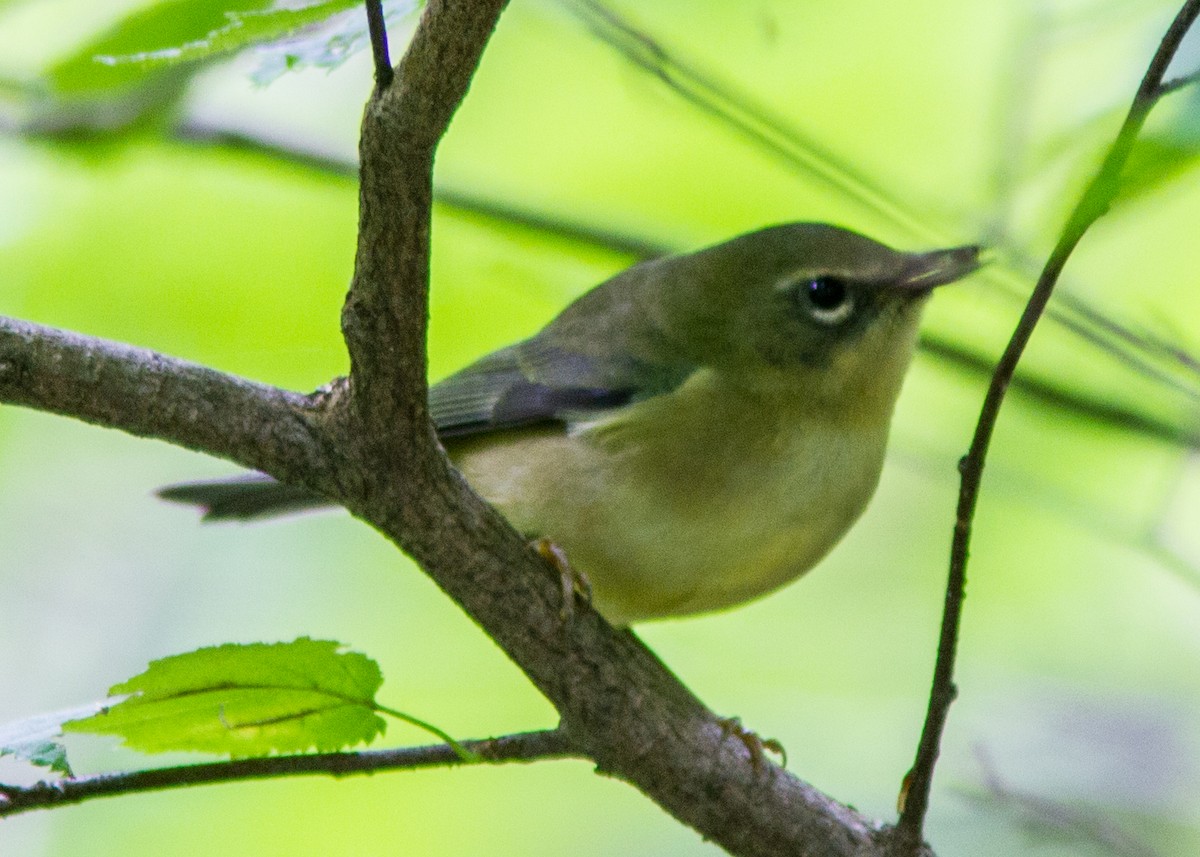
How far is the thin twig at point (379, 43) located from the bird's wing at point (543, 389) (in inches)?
71.6

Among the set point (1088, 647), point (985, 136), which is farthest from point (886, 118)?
point (1088, 647)

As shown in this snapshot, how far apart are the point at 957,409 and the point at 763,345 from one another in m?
2.72

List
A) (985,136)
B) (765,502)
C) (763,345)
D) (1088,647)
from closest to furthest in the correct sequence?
(765,502) → (763,345) → (985,136) → (1088,647)

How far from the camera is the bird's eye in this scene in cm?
403

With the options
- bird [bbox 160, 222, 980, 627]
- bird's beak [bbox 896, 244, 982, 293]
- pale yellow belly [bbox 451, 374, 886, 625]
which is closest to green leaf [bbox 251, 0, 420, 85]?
bird [bbox 160, 222, 980, 627]

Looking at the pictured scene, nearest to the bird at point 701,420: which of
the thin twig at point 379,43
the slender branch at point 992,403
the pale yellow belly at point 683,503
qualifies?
the pale yellow belly at point 683,503

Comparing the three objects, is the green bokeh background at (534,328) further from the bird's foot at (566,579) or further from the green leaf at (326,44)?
the green leaf at (326,44)

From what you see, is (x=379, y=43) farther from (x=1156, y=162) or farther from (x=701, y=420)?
(x=701, y=420)

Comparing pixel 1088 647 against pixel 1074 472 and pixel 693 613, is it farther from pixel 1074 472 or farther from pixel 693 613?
pixel 693 613

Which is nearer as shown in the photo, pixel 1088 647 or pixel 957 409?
pixel 1088 647

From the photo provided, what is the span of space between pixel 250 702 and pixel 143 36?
3.90 ft

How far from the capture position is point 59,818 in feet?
18.9

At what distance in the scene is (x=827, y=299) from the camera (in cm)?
407

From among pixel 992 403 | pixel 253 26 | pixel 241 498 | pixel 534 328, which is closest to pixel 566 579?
pixel 992 403
